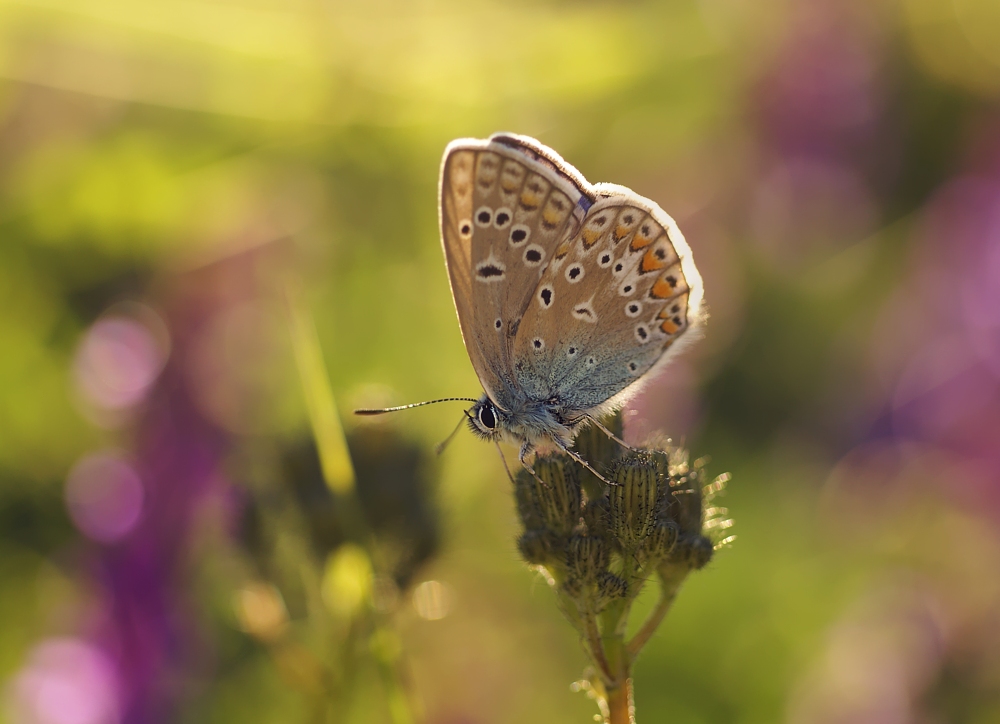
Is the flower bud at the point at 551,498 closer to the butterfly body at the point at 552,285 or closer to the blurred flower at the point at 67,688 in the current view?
the butterfly body at the point at 552,285

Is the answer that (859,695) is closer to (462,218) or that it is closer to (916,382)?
(916,382)

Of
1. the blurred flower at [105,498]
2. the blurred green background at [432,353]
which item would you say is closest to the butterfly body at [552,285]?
the blurred green background at [432,353]

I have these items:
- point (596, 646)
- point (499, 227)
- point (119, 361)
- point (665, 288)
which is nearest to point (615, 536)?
point (596, 646)

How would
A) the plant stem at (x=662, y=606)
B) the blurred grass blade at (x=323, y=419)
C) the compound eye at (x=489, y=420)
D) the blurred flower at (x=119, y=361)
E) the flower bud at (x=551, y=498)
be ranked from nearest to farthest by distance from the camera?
the plant stem at (x=662, y=606) < the flower bud at (x=551, y=498) < the blurred grass blade at (x=323, y=419) < the compound eye at (x=489, y=420) < the blurred flower at (x=119, y=361)

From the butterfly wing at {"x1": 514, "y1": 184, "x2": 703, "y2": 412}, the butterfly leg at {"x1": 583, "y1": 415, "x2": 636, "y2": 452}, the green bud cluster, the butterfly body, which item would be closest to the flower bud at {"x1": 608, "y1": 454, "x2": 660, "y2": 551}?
the green bud cluster

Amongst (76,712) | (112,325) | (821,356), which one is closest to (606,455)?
(76,712)

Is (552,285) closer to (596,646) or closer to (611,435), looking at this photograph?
(611,435)
